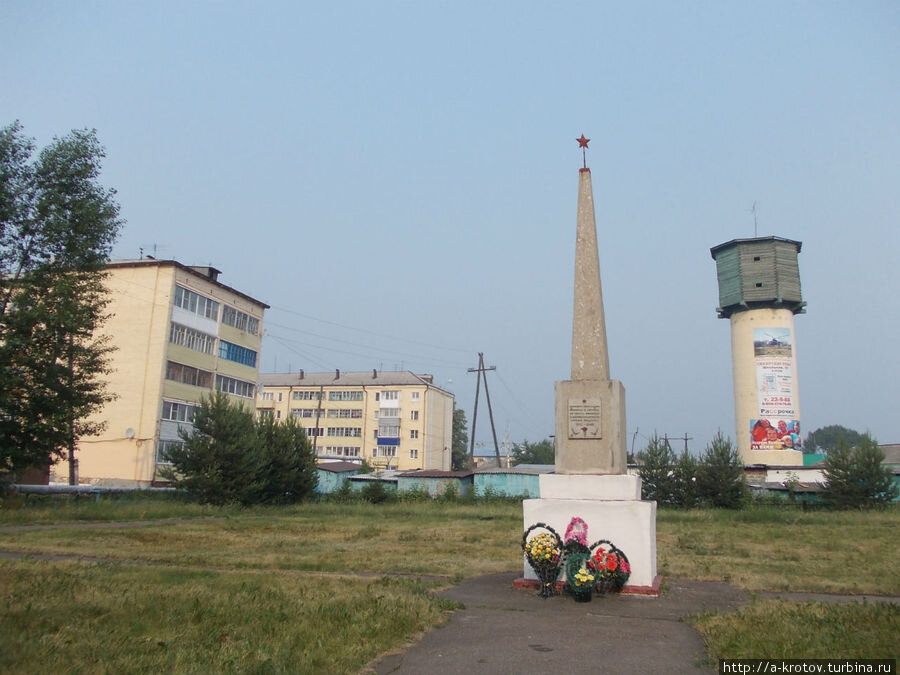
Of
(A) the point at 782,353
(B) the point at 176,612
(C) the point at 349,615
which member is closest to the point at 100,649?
(B) the point at 176,612

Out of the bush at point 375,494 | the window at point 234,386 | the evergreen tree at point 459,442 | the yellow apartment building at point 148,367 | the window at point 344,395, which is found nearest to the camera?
the bush at point 375,494

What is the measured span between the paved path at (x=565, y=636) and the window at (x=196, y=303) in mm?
36192

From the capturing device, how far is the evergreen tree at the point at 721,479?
1298 inches

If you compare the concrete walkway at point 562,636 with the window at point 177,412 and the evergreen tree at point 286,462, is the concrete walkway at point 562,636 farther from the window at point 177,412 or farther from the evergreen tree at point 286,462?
the window at point 177,412

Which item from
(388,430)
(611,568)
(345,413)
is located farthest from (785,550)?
(345,413)

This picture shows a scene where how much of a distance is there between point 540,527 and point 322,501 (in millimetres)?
28823

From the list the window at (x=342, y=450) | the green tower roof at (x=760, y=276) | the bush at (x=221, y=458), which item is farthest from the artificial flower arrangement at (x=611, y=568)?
the window at (x=342, y=450)

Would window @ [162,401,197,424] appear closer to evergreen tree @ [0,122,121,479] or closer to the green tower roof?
evergreen tree @ [0,122,121,479]

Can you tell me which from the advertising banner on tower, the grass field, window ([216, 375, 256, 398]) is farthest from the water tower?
window ([216, 375, 256, 398])

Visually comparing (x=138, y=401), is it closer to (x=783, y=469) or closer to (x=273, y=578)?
(x=273, y=578)

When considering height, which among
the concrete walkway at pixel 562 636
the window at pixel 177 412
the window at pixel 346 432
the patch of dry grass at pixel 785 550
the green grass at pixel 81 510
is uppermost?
the window at pixel 346 432

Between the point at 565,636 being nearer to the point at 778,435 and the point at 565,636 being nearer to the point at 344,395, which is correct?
the point at 778,435

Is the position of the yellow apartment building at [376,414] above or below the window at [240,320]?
below

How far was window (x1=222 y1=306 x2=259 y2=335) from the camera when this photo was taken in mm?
45875
